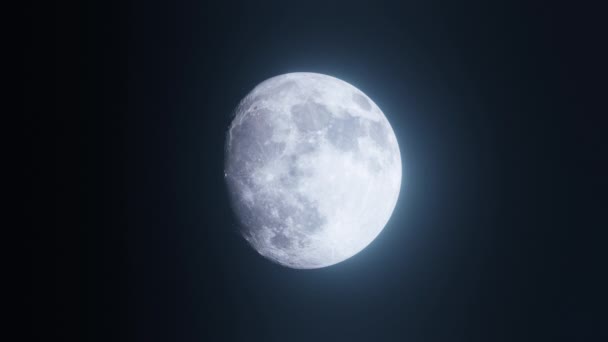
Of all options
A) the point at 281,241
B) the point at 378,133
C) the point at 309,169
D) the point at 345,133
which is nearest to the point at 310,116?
the point at 345,133

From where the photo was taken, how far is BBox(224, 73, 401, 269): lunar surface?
2900mm

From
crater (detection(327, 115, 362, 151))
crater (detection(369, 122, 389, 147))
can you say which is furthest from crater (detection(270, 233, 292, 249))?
crater (detection(369, 122, 389, 147))

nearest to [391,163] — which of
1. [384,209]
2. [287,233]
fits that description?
[384,209]

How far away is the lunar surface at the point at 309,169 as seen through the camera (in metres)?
2.90

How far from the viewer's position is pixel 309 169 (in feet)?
9.40

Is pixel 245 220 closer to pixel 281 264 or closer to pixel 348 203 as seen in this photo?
pixel 281 264

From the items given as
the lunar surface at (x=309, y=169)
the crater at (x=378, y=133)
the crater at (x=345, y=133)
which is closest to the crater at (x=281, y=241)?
the lunar surface at (x=309, y=169)

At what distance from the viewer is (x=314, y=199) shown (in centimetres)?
291

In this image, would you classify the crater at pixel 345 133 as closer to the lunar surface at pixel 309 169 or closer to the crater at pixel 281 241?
the lunar surface at pixel 309 169

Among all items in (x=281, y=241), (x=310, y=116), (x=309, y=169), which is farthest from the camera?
(x=281, y=241)

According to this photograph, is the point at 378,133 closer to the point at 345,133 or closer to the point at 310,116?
the point at 345,133

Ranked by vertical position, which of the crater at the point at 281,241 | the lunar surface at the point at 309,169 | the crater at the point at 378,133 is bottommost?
the crater at the point at 281,241

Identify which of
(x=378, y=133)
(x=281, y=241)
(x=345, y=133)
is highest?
(x=378, y=133)

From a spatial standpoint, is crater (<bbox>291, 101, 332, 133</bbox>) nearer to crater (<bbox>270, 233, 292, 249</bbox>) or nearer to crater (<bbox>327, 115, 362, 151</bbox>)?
crater (<bbox>327, 115, 362, 151</bbox>)
